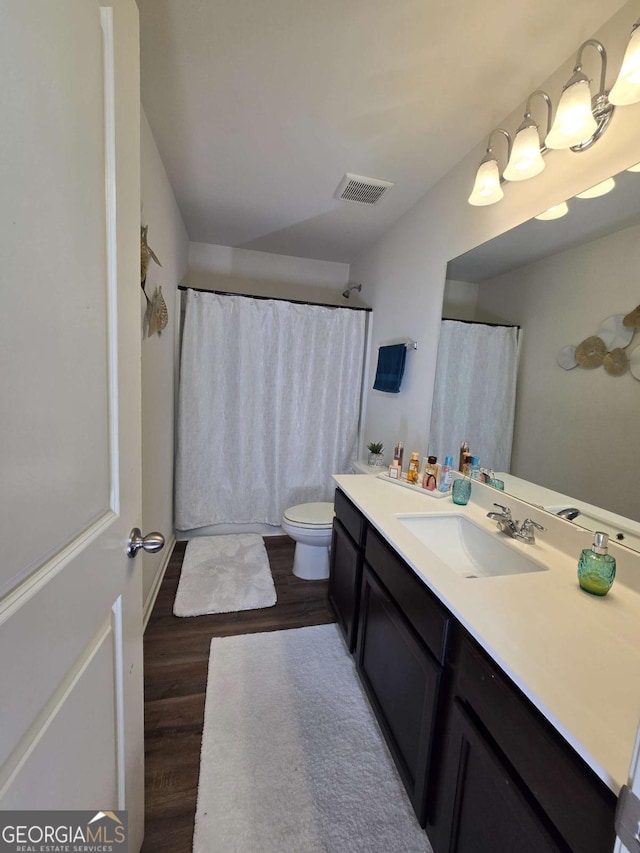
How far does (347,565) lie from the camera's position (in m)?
1.66

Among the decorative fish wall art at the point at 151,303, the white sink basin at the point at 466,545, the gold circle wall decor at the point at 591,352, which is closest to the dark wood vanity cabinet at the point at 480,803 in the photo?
the white sink basin at the point at 466,545

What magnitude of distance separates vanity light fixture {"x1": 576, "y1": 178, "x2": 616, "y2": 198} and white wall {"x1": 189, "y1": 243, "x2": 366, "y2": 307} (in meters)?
1.97

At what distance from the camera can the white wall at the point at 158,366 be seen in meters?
1.66

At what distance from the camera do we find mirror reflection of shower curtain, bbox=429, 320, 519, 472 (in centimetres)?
144

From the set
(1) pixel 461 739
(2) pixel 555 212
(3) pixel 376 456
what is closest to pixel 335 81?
(2) pixel 555 212

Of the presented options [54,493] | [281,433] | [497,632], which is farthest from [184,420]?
[497,632]

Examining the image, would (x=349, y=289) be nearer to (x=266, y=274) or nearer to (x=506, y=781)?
(x=266, y=274)

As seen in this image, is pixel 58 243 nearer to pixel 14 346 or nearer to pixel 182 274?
pixel 14 346

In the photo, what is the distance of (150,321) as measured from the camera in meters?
→ 1.67

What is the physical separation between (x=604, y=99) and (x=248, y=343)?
2232 millimetres

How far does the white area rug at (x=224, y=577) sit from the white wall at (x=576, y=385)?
5.32 ft

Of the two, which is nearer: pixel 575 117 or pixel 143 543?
pixel 143 543

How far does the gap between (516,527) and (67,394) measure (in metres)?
1.37

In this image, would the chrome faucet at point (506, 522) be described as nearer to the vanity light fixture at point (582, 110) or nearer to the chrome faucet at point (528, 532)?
the chrome faucet at point (528, 532)
